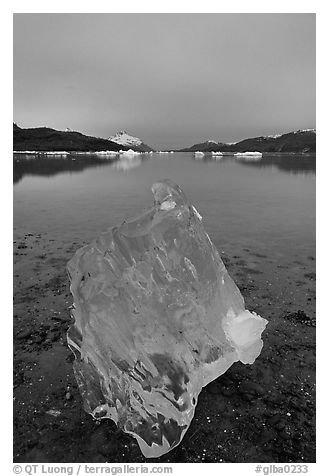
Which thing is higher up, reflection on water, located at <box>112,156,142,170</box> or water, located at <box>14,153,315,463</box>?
reflection on water, located at <box>112,156,142,170</box>

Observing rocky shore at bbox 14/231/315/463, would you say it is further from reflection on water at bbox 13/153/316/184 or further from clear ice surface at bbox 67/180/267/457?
reflection on water at bbox 13/153/316/184

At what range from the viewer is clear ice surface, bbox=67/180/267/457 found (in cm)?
389

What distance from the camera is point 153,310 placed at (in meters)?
3.89

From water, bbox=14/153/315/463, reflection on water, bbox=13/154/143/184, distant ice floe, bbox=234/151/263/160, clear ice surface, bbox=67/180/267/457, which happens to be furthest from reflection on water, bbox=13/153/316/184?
clear ice surface, bbox=67/180/267/457

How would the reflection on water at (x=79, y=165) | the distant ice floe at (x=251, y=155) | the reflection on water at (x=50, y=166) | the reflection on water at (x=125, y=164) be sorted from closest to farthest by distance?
the reflection on water at (x=50, y=166)
the reflection on water at (x=79, y=165)
the reflection on water at (x=125, y=164)
the distant ice floe at (x=251, y=155)

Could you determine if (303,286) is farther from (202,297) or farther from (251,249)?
(202,297)

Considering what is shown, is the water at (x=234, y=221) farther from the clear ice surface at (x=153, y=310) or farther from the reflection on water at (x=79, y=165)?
the reflection on water at (x=79, y=165)

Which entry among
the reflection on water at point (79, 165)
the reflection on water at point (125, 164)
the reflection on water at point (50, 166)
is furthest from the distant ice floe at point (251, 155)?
the reflection on water at point (50, 166)

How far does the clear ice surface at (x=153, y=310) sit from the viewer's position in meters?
3.89

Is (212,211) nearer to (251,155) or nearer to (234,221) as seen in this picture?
(234,221)

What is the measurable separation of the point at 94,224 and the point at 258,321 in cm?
1036

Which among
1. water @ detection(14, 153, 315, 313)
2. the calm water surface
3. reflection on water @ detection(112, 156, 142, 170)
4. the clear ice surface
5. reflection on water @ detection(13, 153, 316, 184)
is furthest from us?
reflection on water @ detection(112, 156, 142, 170)

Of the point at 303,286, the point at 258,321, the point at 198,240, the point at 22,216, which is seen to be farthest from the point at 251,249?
the point at 22,216

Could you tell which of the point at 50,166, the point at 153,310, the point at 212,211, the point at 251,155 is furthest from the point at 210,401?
the point at 251,155
